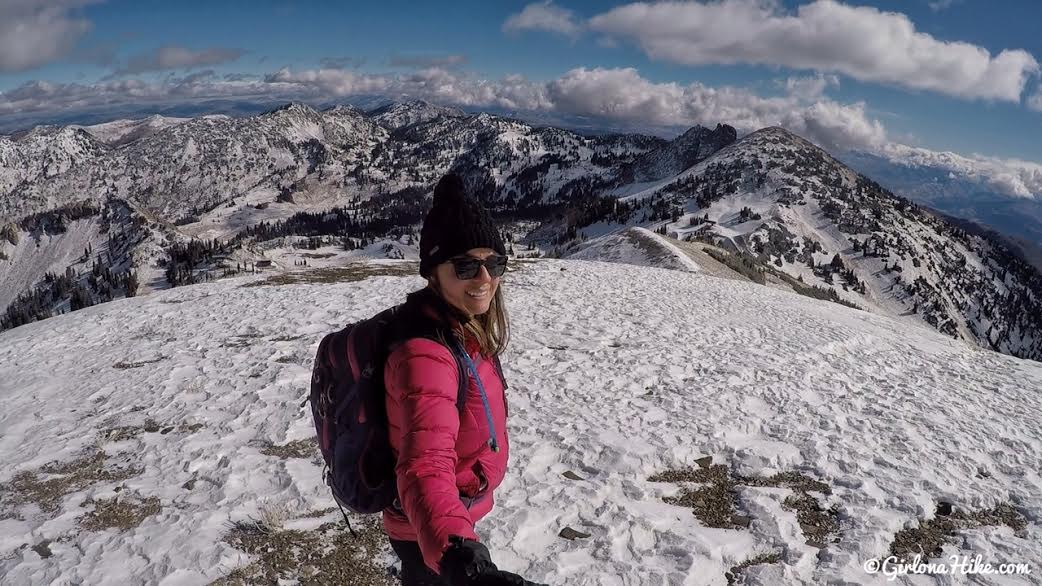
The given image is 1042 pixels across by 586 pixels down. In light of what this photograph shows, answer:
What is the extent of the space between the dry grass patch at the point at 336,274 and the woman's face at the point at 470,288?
20.1 metres

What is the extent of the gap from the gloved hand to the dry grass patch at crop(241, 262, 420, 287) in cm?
2114

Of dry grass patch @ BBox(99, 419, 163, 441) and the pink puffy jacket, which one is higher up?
the pink puffy jacket

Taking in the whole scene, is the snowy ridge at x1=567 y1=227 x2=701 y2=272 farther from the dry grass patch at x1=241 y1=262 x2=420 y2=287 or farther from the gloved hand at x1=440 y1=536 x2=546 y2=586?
the gloved hand at x1=440 y1=536 x2=546 y2=586

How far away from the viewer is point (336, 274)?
27.4 m

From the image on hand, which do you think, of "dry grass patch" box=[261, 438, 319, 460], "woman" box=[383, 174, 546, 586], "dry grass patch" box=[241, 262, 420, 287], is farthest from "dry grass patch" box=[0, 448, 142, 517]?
"dry grass patch" box=[241, 262, 420, 287]

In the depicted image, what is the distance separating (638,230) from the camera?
5984 centimetres

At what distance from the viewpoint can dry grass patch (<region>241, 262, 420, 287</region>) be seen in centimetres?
2520

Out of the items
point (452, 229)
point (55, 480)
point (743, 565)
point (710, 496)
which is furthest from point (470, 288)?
point (55, 480)

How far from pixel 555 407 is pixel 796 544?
5.48 metres

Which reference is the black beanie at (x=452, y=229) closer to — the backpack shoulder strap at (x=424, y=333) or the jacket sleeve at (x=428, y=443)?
the backpack shoulder strap at (x=424, y=333)

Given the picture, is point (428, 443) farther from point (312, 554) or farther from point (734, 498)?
point (734, 498)

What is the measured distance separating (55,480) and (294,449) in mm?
3815

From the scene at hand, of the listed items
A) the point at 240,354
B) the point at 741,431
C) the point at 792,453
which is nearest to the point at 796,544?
the point at 792,453

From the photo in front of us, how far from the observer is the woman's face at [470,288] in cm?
362
